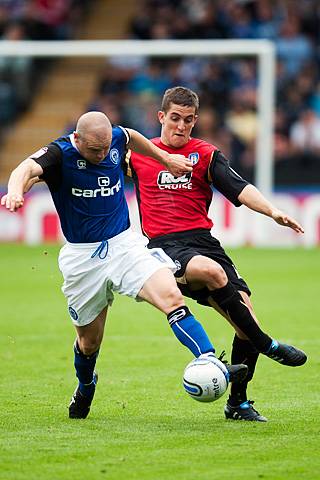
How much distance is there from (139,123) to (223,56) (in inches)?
107

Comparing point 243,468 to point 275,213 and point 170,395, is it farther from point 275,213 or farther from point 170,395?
point 170,395

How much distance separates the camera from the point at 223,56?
75.9 feet

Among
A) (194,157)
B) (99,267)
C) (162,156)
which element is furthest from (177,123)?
(99,267)

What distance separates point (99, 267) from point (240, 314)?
1.01 m

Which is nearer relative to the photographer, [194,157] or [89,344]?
[89,344]

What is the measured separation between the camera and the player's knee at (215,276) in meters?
7.45

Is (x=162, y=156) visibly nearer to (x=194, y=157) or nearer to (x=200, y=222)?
(x=194, y=157)

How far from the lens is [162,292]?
7082 millimetres

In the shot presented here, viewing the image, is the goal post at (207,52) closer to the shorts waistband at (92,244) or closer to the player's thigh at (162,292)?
the shorts waistband at (92,244)

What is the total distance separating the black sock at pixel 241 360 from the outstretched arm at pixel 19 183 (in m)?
1.91

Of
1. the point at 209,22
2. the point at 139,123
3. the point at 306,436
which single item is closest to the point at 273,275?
→ the point at 139,123

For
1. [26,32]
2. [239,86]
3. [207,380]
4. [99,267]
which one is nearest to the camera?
[207,380]

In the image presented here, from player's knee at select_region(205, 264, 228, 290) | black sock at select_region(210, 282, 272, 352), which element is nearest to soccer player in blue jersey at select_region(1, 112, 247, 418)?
player's knee at select_region(205, 264, 228, 290)

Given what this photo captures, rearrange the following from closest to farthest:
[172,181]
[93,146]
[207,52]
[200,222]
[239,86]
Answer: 1. [93,146]
2. [200,222]
3. [172,181]
4. [207,52]
5. [239,86]
